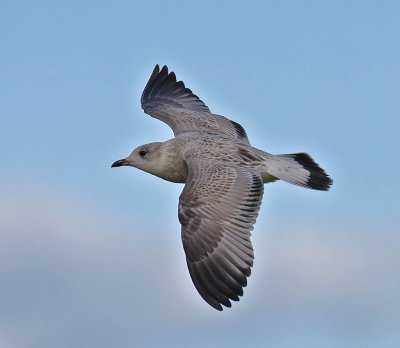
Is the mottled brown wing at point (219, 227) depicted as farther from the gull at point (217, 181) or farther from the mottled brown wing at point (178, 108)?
the mottled brown wing at point (178, 108)

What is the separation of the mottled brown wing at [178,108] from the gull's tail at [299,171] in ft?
5.18

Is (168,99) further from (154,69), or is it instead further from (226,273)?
(226,273)

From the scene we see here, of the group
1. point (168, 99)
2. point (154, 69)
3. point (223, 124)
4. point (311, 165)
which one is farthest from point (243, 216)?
point (154, 69)

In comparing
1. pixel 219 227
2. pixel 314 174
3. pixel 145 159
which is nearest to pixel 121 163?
pixel 145 159

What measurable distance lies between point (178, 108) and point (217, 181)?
5.05m

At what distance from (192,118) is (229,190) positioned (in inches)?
173

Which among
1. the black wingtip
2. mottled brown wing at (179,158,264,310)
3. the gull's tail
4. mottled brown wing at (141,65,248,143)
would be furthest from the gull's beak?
the black wingtip

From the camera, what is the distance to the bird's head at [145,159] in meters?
17.1

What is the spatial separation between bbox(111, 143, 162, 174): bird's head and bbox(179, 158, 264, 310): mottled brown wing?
136cm

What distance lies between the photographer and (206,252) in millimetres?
14664

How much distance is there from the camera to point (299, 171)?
1697 cm

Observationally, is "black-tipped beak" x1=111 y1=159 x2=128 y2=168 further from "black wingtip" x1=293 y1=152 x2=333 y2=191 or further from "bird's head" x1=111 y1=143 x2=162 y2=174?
"black wingtip" x1=293 y1=152 x2=333 y2=191

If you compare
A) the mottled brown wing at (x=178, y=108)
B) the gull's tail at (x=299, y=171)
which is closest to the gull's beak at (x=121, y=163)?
the mottled brown wing at (x=178, y=108)

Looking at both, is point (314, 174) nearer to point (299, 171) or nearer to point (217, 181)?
point (299, 171)
